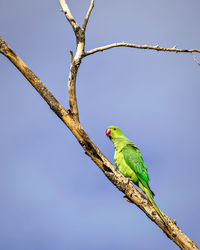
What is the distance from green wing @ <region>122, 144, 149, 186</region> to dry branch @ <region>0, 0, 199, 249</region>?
4.94ft

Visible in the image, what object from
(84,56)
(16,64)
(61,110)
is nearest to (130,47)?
(84,56)

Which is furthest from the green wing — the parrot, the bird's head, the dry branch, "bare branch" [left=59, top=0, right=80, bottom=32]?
"bare branch" [left=59, top=0, right=80, bottom=32]

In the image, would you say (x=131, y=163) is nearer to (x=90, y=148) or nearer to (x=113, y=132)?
(x=113, y=132)

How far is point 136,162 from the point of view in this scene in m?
8.46

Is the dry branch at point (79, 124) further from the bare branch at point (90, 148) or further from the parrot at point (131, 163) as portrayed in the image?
the parrot at point (131, 163)

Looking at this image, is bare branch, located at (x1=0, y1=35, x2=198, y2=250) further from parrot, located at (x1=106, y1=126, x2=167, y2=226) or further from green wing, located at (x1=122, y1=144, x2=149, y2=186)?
green wing, located at (x1=122, y1=144, x2=149, y2=186)

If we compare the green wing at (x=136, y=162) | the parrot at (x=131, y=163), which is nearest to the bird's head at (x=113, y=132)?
A: the parrot at (x=131, y=163)

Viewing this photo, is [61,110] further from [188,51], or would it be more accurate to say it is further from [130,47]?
[188,51]

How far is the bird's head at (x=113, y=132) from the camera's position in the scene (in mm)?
9641

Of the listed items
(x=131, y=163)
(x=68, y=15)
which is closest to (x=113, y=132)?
(x=131, y=163)

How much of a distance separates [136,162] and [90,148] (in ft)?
8.33

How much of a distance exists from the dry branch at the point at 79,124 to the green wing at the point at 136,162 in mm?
1507

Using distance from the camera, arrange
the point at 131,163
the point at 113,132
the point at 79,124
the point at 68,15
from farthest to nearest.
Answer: the point at 113,132
the point at 131,163
the point at 68,15
the point at 79,124

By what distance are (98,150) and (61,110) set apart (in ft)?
4.31
